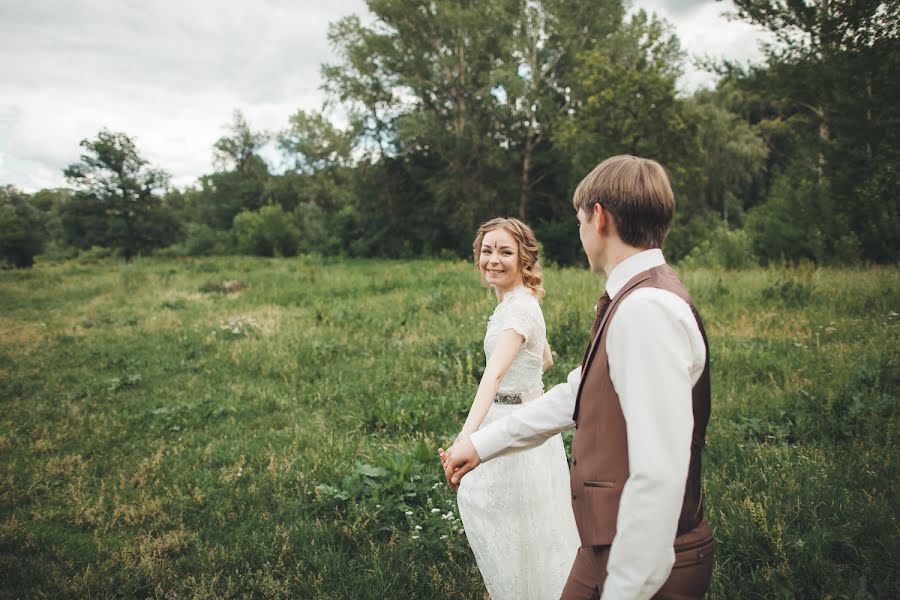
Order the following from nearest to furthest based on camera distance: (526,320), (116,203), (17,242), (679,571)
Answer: (679,571)
(526,320)
(17,242)
(116,203)

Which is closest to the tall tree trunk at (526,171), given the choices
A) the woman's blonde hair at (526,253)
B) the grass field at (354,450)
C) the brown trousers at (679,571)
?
the grass field at (354,450)

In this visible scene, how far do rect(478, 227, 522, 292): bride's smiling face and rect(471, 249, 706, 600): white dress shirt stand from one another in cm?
190

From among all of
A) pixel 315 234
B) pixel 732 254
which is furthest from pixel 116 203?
pixel 732 254

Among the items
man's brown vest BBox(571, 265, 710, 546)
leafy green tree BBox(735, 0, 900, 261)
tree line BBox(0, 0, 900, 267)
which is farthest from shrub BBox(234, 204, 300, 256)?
man's brown vest BBox(571, 265, 710, 546)

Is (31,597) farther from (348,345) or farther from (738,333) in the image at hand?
(738,333)

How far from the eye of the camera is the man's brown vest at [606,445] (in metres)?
1.41

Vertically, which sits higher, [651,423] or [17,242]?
[17,242]

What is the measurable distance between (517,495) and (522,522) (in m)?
0.15

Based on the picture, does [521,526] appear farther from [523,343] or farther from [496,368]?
[523,343]

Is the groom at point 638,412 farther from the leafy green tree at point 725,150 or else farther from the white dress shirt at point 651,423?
the leafy green tree at point 725,150

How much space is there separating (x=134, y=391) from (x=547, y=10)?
2873cm

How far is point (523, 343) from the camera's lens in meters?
3.06

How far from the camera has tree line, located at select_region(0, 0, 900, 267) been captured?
13.5 m

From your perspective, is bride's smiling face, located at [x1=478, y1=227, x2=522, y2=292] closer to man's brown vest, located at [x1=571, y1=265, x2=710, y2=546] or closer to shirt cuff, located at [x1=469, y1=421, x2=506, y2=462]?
shirt cuff, located at [x1=469, y1=421, x2=506, y2=462]
